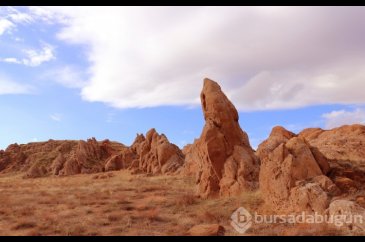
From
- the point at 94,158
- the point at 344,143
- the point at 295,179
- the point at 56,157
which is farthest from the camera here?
the point at 56,157

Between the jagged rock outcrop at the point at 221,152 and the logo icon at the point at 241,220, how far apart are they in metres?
3.38

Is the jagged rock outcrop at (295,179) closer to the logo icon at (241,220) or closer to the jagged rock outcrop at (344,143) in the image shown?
the logo icon at (241,220)

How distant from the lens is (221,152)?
73.5 feet

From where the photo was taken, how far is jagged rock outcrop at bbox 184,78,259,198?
21.2 metres

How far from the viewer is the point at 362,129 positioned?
4028 cm

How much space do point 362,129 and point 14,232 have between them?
3635cm

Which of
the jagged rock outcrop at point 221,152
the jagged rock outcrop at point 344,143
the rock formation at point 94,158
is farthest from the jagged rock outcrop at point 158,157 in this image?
the jagged rock outcrop at point 221,152

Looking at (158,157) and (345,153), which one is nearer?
(345,153)

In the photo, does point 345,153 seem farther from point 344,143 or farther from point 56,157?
point 56,157

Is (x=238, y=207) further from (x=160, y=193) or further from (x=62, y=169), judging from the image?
(x=62, y=169)

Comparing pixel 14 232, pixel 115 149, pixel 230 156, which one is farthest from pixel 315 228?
pixel 115 149

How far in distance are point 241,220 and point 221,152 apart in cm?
704

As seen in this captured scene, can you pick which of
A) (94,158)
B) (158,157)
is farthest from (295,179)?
(94,158)

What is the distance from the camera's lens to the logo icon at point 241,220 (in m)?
14.3
